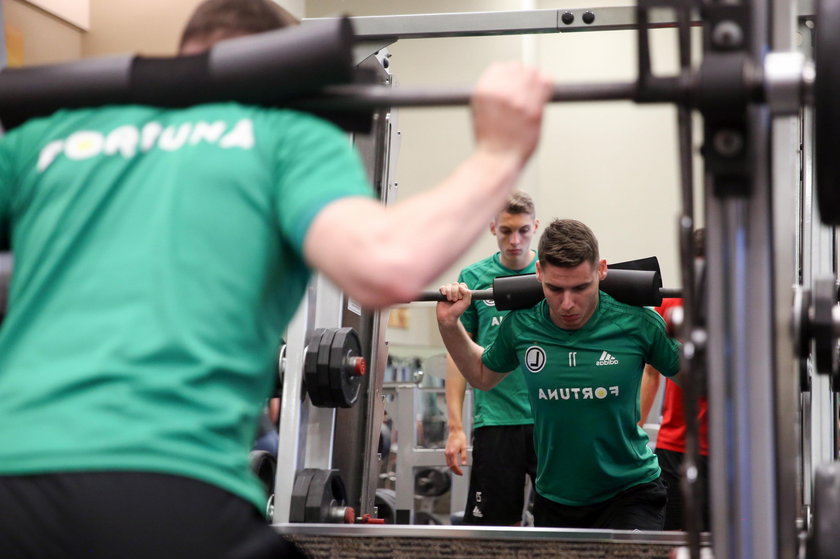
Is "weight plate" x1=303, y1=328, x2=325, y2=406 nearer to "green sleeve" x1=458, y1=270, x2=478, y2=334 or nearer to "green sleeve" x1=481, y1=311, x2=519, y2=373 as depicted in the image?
"green sleeve" x1=481, y1=311, x2=519, y2=373

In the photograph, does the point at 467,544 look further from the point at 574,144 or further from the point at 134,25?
the point at 574,144

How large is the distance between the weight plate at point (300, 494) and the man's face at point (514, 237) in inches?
54.9

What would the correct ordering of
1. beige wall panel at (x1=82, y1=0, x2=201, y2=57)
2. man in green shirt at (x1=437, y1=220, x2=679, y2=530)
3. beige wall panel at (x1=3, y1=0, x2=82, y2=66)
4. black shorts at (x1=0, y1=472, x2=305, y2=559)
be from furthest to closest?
beige wall panel at (x1=82, y1=0, x2=201, y2=57) → beige wall panel at (x1=3, y1=0, x2=82, y2=66) → man in green shirt at (x1=437, y1=220, x2=679, y2=530) → black shorts at (x1=0, y1=472, x2=305, y2=559)

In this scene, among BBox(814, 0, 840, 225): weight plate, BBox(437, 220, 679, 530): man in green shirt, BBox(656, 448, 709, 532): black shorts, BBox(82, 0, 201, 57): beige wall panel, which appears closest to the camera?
BBox(814, 0, 840, 225): weight plate

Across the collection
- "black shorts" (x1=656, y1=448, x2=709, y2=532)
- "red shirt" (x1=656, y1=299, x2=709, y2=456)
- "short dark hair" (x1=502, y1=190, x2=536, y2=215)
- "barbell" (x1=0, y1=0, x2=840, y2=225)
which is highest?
"short dark hair" (x1=502, y1=190, x2=536, y2=215)

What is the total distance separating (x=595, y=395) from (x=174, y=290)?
226 cm

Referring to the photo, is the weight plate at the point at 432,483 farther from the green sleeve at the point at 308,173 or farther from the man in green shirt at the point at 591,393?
the green sleeve at the point at 308,173

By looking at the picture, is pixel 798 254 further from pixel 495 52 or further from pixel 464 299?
pixel 495 52

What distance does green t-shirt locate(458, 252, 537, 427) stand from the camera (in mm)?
3955

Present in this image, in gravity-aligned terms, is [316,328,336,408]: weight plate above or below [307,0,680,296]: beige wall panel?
below

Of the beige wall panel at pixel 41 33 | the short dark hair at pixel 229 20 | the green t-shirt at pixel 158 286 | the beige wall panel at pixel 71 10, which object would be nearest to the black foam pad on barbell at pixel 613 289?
the short dark hair at pixel 229 20

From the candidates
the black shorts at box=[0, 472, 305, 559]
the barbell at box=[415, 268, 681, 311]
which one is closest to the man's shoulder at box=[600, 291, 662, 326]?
the barbell at box=[415, 268, 681, 311]

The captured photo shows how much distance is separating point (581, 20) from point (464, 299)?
1.01m

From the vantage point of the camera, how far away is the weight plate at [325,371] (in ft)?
9.62
